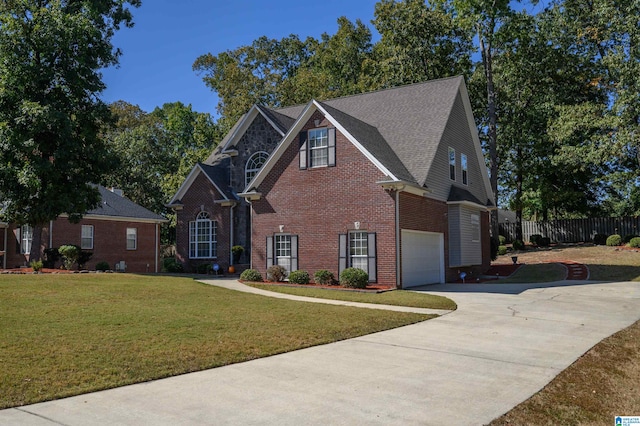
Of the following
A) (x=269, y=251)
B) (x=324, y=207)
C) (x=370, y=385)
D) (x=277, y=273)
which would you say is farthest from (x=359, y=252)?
(x=370, y=385)

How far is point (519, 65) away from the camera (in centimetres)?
3919

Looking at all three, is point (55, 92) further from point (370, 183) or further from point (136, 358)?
point (136, 358)

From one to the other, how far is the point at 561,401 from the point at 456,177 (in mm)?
19284

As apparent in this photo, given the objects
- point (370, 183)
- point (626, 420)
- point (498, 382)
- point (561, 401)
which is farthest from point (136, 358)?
point (370, 183)

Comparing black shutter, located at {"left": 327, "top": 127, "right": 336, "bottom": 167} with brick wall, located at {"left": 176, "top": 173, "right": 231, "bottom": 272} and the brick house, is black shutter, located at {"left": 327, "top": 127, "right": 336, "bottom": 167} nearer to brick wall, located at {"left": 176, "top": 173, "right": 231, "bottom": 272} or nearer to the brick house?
the brick house

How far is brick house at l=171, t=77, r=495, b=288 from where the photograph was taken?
64.1ft

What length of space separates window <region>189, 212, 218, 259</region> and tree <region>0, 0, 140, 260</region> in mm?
5282

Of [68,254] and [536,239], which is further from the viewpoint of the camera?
[536,239]

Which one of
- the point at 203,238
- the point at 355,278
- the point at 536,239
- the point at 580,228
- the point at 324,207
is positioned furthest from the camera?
the point at 580,228

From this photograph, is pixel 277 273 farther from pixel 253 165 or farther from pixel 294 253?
pixel 253 165

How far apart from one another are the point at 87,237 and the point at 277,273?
52.4 ft

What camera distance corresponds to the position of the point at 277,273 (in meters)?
21.2

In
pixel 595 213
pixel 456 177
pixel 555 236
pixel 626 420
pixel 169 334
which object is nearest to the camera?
pixel 626 420

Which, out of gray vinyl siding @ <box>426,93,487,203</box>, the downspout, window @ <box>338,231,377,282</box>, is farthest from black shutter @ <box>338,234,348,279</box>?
gray vinyl siding @ <box>426,93,487,203</box>
